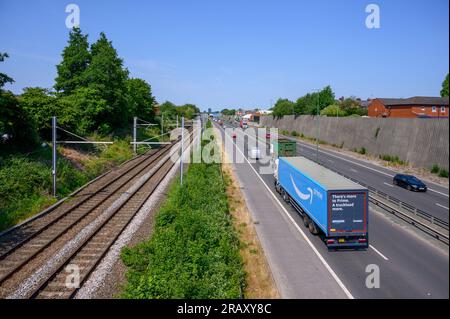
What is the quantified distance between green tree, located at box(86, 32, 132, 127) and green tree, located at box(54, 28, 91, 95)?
4.23 feet

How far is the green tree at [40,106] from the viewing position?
123 ft

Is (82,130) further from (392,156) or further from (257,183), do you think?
(392,156)

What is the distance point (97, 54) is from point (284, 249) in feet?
155

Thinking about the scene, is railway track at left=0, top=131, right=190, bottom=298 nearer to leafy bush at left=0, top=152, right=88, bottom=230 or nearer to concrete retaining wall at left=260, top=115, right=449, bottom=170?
leafy bush at left=0, top=152, right=88, bottom=230

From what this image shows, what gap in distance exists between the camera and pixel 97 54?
5447 cm

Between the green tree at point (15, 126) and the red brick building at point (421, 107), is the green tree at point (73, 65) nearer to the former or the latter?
the green tree at point (15, 126)

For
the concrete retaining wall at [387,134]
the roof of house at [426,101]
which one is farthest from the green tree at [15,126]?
the roof of house at [426,101]

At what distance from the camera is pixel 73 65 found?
172ft

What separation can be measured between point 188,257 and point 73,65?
151 ft

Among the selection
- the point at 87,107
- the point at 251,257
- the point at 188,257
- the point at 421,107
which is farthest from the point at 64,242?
the point at 87,107

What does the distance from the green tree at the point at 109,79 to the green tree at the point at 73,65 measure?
4.23 feet

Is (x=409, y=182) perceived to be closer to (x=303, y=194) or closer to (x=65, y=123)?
(x=303, y=194)

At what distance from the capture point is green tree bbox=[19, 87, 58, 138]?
3734 centimetres

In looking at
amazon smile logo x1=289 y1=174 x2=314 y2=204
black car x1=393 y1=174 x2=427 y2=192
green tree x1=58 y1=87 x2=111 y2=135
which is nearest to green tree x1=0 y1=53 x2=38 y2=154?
green tree x1=58 y1=87 x2=111 y2=135
